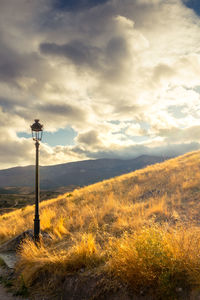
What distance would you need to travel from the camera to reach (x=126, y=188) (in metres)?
16.7

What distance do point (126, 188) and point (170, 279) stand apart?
1278 cm

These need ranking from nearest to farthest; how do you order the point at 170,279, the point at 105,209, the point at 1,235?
1. the point at 170,279
2. the point at 105,209
3. the point at 1,235

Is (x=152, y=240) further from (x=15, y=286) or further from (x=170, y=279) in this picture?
(x=15, y=286)

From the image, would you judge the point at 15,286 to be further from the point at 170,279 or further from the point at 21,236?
the point at 170,279

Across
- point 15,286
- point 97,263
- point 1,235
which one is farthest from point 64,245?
point 1,235

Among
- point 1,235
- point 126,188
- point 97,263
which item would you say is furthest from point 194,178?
point 1,235

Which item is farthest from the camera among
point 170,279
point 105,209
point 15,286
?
point 105,209

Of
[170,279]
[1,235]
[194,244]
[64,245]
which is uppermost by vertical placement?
[194,244]

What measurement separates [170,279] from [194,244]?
0.87 m

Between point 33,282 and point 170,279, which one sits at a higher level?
point 170,279

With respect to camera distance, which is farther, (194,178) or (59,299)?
(194,178)

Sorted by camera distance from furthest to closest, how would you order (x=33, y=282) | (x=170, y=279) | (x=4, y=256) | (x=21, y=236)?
1. (x=21, y=236)
2. (x=4, y=256)
3. (x=33, y=282)
4. (x=170, y=279)

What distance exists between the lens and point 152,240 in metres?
4.39

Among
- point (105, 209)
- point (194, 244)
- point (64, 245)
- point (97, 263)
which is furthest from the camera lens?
point (105, 209)
